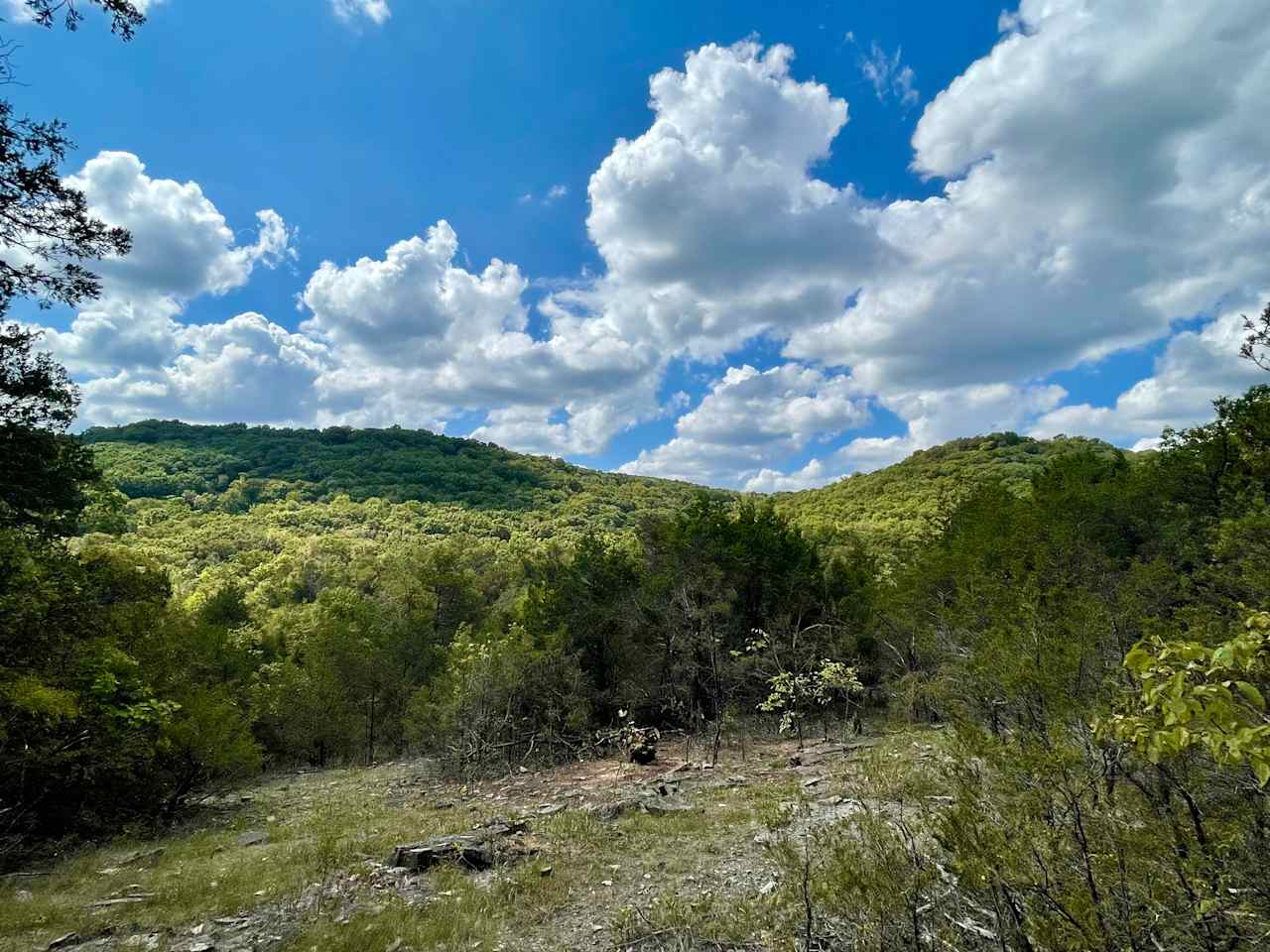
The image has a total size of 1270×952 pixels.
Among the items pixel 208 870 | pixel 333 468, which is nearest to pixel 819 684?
pixel 208 870

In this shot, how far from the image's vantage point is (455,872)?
918 cm

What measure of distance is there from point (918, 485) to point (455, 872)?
83.1 metres

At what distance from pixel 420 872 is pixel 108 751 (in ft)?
29.5

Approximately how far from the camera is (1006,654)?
9.52 metres

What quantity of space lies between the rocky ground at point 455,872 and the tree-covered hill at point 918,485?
142ft

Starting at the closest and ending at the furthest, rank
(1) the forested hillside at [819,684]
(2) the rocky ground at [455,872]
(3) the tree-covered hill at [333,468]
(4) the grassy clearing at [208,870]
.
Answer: (1) the forested hillside at [819,684], (2) the rocky ground at [455,872], (4) the grassy clearing at [208,870], (3) the tree-covered hill at [333,468]

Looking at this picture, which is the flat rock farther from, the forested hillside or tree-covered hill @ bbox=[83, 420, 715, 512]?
tree-covered hill @ bbox=[83, 420, 715, 512]

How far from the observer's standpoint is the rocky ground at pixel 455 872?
7.16 meters

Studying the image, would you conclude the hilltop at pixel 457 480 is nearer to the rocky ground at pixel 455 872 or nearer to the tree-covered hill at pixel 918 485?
the tree-covered hill at pixel 918 485

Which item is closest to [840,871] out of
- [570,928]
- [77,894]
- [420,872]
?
[570,928]

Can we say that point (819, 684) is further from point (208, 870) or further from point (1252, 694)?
point (1252, 694)

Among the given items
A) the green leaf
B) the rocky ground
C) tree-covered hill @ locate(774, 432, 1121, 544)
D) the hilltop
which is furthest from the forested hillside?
the hilltop

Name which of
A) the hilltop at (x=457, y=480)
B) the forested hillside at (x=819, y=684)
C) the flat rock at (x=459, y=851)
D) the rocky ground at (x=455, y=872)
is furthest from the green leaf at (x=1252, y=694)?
the hilltop at (x=457, y=480)

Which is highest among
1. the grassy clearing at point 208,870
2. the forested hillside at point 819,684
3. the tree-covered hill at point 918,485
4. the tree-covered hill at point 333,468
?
the tree-covered hill at point 333,468
